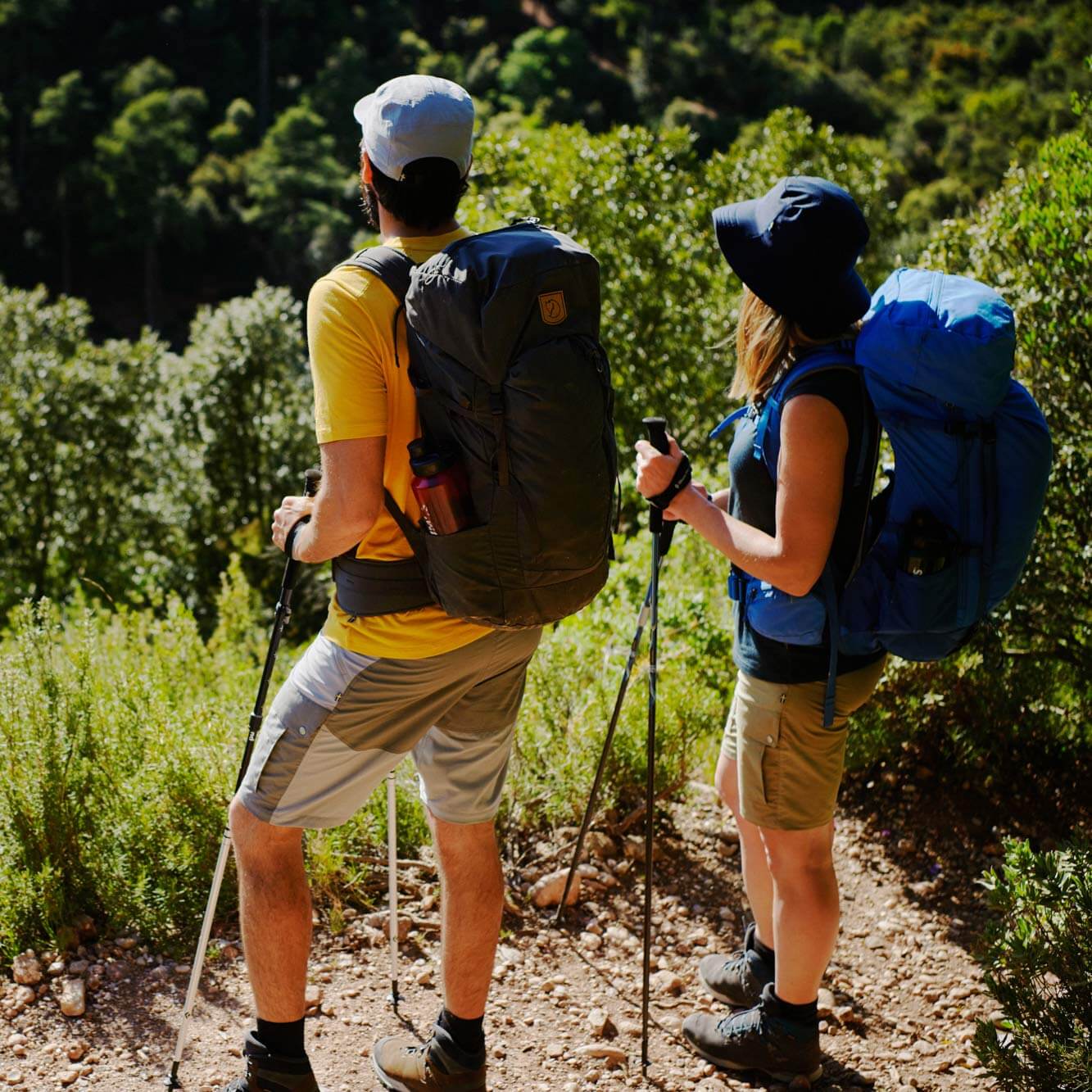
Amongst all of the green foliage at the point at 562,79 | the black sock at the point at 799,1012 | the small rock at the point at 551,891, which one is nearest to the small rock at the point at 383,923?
the small rock at the point at 551,891

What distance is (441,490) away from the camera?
6.39 feet

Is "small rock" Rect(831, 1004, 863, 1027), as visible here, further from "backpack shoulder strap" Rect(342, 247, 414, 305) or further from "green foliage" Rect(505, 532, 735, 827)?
"backpack shoulder strap" Rect(342, 247, 414, 305)

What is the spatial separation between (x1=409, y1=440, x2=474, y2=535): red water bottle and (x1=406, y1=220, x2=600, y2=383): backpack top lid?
16 centimetres

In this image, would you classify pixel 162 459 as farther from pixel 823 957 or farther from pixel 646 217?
pixel 823 957

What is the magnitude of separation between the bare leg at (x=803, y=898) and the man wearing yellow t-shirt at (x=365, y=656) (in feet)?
1.98

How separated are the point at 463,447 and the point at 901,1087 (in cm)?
168

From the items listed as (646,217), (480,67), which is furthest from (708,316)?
(480,67)

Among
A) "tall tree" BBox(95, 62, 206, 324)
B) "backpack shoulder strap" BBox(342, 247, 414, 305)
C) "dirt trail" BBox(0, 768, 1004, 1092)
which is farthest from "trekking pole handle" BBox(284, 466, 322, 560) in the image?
"tall tree" BBox(95, 62, 206, 324)

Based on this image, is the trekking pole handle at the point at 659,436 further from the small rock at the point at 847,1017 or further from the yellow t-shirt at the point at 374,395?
the small rock at the point at 847,1017

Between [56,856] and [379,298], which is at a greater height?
[379,298]

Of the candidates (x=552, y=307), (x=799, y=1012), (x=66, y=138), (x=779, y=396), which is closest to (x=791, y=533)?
(x=779, y=396)

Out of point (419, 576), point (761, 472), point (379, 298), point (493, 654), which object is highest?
point (379, 298)

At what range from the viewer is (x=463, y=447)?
1985 mm

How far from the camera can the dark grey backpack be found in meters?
1.91
